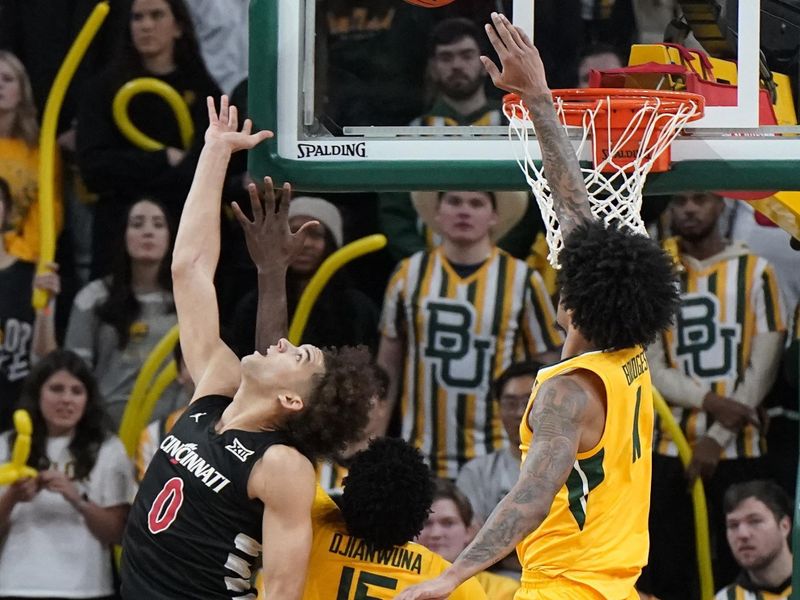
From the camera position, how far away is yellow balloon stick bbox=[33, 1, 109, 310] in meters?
5.84

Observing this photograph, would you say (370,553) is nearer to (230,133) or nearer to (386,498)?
(386,498)

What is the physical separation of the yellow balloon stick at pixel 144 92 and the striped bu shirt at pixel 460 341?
3.85 ft

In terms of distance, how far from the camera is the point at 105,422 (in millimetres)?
5816

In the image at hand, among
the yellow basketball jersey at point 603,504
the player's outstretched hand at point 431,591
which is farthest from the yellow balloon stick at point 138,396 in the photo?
the player's outstretched hand at point 431,591

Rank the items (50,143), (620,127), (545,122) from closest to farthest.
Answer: (545,122) < (620,127) < (50,143)

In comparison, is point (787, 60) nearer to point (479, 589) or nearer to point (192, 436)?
point (479, 589)

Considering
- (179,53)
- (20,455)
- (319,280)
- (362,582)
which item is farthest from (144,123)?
(362,582)

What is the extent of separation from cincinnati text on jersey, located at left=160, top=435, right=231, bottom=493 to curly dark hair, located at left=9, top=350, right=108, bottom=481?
7.54ft

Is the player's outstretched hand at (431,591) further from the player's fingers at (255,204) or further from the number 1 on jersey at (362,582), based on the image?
the player's fingers at (255,204)

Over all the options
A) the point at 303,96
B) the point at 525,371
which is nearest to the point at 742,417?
the point at 525,371

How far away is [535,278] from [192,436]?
2.40m

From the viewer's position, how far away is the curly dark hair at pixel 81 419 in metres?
5.76

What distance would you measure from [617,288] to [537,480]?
45cm

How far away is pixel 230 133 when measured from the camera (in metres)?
3.94
